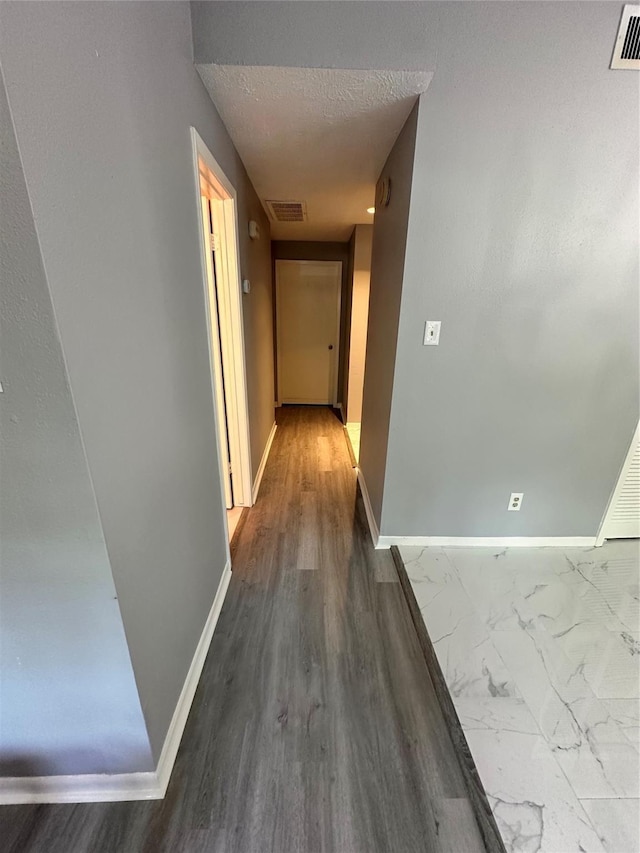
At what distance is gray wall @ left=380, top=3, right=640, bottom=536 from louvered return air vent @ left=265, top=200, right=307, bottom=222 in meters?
1.73

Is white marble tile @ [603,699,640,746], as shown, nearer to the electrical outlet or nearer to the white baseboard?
the electrical outlet

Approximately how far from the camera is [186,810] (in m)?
0.99

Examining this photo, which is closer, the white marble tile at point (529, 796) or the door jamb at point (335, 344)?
the white marble tile at point (529, 796)

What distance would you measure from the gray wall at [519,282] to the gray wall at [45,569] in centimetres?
144

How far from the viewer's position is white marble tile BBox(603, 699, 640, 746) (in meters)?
1.20

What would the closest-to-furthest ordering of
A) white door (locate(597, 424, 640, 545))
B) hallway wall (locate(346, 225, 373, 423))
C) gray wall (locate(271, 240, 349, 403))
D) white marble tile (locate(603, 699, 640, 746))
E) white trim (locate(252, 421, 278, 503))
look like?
1. white marble tile (locate(603, 699, 640, 746))
2. white door (locate(597, 424, 640, 545))
3. white trim (locate(252, 421, 278, 503))
4. hallway wall (locate(346, 225, 373, 423))
5. gray wall (locate(271, 240, 349, 403))

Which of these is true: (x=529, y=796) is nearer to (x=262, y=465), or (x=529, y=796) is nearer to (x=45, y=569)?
(x=45, y=569)

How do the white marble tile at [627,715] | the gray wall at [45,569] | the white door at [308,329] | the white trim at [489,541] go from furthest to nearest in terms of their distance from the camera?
the white door at [308,329]
the white trim at [489,541]
the white marble tile at [627,715]
the gray wall at [45,569]

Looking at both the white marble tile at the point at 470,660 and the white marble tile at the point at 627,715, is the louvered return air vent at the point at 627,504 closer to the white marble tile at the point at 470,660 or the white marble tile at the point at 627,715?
the white marble tile at the point at 627,715

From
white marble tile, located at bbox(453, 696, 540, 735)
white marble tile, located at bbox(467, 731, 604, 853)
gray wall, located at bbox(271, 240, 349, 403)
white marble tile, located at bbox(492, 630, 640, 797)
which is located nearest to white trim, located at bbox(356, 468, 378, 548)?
white marble tile, located at bbox(492, 630, 640, 797)

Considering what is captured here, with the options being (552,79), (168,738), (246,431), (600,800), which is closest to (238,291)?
(246,431)

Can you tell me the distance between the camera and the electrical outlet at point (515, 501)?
79.6 inches

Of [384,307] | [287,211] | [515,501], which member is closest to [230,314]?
[384,307]

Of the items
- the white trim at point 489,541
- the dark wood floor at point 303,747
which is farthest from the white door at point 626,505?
the dark wood floor at point 303,747
